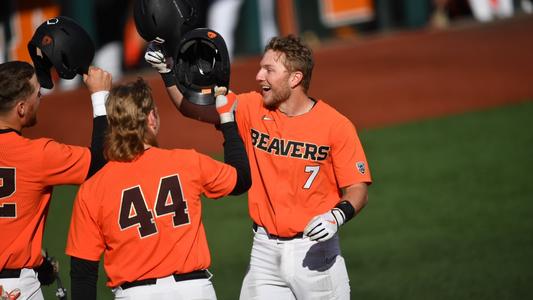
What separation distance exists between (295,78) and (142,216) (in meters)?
1.50

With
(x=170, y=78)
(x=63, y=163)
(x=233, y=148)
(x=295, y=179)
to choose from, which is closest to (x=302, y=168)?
(x=295, y=179)

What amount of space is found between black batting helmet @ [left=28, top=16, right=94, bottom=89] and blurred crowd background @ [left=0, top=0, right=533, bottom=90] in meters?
8.60

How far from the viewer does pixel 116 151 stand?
4.46 metres

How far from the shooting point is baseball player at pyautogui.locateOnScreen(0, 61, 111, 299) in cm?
472

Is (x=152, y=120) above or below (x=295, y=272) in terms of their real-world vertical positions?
above

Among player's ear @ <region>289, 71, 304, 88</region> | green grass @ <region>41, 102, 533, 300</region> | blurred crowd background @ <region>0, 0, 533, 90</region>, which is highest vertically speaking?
player's ear @ <region>289, 71, 304, 88</region>

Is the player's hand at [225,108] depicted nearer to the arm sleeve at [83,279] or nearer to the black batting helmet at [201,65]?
the black batting helmet at [201,65]

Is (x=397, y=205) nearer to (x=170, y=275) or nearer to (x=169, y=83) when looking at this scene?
(x=169, y=83)

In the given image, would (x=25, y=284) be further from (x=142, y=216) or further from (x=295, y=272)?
(x=295, y=272)

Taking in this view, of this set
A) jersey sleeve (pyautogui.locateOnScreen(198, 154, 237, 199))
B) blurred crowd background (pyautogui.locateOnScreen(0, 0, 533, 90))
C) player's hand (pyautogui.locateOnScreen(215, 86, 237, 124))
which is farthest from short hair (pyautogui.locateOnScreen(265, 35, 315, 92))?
blurred crowd background (pyautogui.locateOnScreen(0, 0, 533, 90))

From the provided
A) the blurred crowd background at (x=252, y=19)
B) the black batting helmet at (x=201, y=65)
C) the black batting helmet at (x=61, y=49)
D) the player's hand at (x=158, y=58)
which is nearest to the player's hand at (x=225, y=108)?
the black batting helmet at (x=201, y=65)

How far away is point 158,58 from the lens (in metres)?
5.17

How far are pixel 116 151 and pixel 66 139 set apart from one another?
29.0 ft

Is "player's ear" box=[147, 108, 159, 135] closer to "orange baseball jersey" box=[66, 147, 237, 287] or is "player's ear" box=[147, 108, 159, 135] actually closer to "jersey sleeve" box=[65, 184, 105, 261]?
"orange baseball jersey" box=[66, 147, 237, 287]
